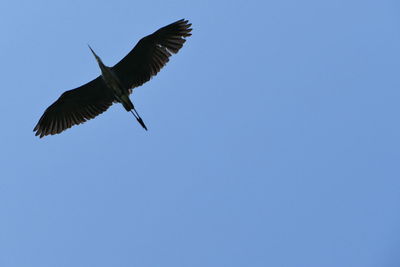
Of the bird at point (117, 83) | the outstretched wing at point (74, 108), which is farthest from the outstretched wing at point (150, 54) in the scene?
the outstretched wing at point (74, 108)

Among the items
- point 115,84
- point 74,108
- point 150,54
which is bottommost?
point 74,108

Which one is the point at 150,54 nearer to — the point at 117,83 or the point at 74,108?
the point at 117,83

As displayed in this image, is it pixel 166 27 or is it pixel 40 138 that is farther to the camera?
pixel 40 138

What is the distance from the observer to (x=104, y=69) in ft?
52.3

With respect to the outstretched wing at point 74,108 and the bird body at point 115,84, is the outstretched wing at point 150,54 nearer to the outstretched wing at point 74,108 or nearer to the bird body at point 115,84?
the bird body at point 115,84

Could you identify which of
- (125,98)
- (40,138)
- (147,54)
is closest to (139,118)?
(125,98)

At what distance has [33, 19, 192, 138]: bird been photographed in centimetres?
1599

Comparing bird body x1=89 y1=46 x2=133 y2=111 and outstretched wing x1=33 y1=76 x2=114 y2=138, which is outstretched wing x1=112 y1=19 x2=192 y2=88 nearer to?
bird body x1=89 y1=46 x2=133 y2=111

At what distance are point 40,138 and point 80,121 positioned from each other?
1176 millimetres

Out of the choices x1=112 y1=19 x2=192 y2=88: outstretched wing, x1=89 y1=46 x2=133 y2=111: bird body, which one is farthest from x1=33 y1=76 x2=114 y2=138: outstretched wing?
x1=112 y1=19 x2=192 y2=88: outstretched wing

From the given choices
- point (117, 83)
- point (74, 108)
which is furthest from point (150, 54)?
point (74, 108)

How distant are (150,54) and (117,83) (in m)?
1.16

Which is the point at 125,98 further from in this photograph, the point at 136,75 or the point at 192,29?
the point at 192,29

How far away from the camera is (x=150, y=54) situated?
53.3 feet
